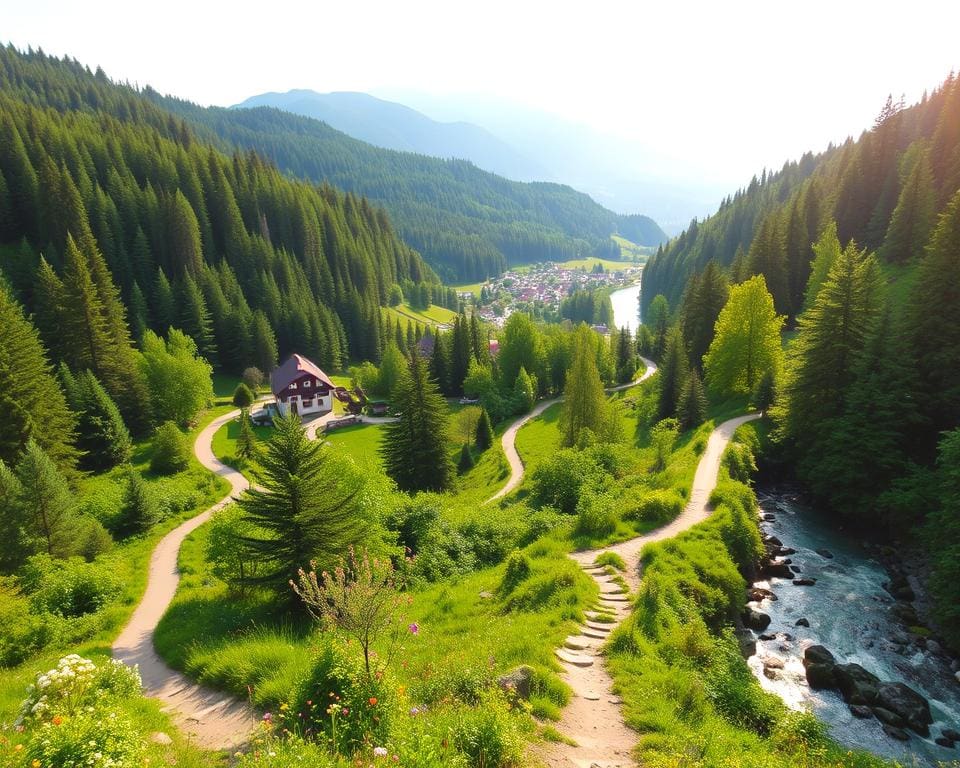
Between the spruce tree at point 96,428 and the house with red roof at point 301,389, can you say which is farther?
the house with red roof at point 301,389

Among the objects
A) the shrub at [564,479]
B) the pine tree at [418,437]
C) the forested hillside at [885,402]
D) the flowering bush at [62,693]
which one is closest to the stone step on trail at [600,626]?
the flowering bush at [62,693]

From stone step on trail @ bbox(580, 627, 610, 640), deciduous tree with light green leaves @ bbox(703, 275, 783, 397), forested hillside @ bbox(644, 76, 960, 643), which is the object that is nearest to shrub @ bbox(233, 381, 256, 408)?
deciduous tree with light green leaves @ bbox(703, 275, 783, 397)

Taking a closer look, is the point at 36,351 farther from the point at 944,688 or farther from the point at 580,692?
the point at 944,688

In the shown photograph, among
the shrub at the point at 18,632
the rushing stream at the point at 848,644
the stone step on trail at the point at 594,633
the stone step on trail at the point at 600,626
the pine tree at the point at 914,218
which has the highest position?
the pine tree at the point at 914,218

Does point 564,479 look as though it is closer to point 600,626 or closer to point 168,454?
point 600,626

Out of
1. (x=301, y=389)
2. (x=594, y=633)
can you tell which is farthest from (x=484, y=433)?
(x=594, y=633)

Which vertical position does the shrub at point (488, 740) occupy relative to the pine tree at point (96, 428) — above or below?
above

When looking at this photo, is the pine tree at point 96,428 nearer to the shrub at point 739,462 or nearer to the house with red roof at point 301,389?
the house with red roof at point 301,389
